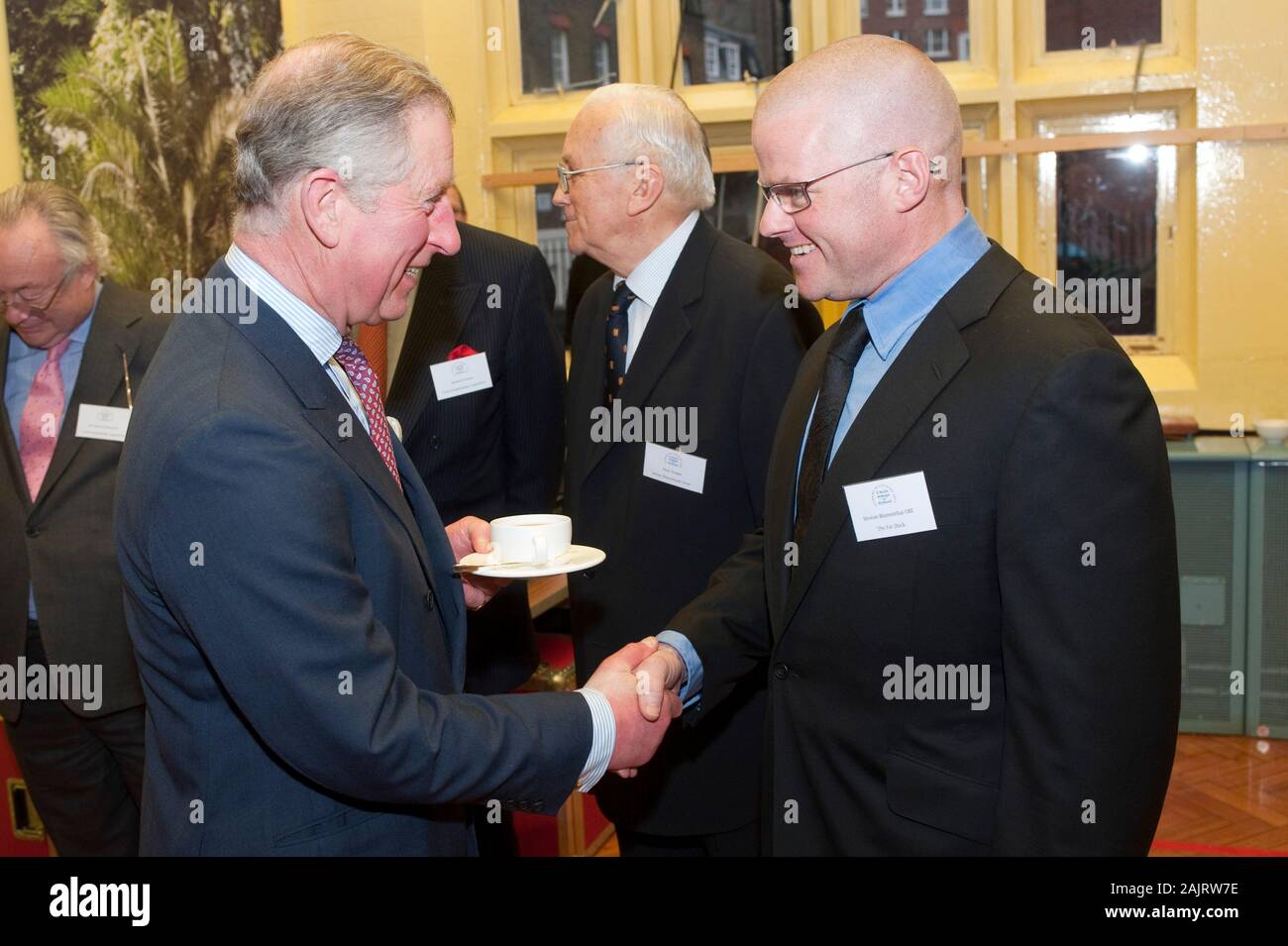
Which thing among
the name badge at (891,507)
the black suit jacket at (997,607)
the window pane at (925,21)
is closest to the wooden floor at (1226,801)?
the black suit jacket at (997,607)

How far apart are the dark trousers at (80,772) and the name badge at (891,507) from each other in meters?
2.11

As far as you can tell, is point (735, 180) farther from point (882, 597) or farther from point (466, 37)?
point (882, 597)

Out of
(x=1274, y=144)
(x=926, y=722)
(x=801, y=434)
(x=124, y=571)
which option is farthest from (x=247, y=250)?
(x=1274, y=144)

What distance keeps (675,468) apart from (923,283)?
3.20 feet

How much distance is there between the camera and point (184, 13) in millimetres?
5402

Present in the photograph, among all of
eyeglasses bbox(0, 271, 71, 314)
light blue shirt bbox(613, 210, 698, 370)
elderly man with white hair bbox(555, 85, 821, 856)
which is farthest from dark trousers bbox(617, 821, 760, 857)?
eyeglasses bbox(0, 271, 71, 314)

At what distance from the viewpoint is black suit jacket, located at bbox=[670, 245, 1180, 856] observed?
4.94 feet

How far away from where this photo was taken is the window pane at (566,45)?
18.8 ft

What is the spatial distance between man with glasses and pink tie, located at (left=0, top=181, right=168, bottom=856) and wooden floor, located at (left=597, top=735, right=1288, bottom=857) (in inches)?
61.7

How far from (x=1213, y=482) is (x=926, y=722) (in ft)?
11.9

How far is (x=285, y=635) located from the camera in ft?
4.63
